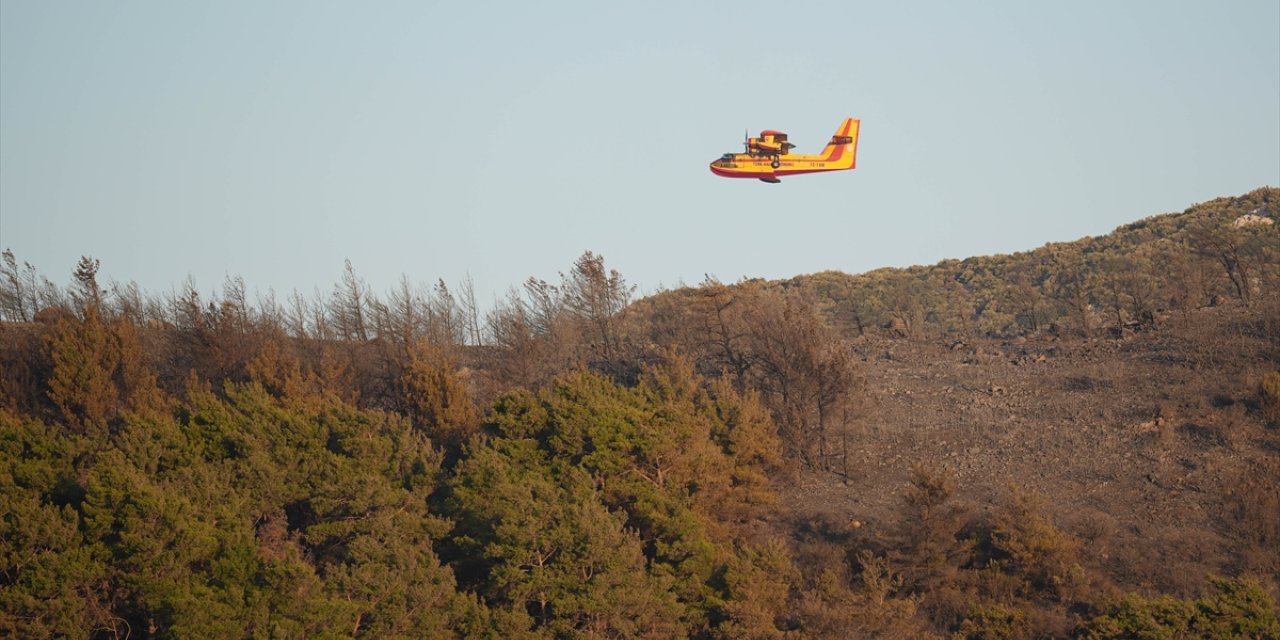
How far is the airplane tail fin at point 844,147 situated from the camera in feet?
203

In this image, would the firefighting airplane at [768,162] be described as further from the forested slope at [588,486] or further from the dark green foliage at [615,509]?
the dark green foliage at [615,509]

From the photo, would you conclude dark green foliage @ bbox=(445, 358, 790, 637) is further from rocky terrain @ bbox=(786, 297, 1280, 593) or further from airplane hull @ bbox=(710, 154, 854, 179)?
airplane hull @ bbox=(710, 154, 854, 179)

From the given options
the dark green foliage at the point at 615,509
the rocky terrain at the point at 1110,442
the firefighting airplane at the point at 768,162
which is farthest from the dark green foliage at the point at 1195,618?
the firefighting airplane at the point at 768,162

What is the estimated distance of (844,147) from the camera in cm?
6225

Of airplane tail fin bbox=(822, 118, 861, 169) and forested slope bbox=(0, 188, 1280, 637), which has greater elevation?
airplane tail fin bbox=(822, 118, 861, 169)

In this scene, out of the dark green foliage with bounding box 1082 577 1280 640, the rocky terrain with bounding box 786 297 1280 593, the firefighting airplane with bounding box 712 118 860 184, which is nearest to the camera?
the dark green foliage with bounding box 1082 577 1280 640

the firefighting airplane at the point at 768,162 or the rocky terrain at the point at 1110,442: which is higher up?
the firefighting airplane at the point at 768,162

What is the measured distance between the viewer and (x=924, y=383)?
199ft

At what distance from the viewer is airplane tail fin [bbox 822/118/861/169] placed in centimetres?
6184

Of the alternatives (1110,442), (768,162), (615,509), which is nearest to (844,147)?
(768,162)

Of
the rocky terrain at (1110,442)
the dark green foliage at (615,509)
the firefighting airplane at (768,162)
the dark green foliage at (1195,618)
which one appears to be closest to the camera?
the dark green foliage at (1195,618)

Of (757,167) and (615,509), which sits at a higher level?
(757,167)

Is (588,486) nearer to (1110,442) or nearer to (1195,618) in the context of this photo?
(1195,618)

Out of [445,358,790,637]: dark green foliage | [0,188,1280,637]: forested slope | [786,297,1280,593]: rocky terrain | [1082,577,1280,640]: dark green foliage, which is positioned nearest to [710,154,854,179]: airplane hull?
[0,188,1280,637]: forested slope
